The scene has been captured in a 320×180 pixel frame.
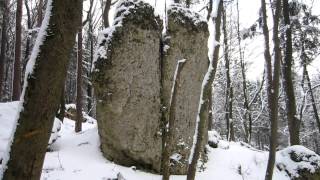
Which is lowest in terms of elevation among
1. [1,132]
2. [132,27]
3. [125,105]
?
[1,132]

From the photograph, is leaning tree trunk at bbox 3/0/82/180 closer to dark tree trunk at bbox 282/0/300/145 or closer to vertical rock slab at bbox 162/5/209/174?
vertical rock slab at bbox 162/5/209/174

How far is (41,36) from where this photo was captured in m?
2.60

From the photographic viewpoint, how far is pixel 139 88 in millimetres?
9977

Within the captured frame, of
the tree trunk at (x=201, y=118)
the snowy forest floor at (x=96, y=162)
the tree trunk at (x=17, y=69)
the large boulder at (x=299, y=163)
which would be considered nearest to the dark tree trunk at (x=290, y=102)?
the large boulder at (x=299, y=163)

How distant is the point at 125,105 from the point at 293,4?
9560 millimetres

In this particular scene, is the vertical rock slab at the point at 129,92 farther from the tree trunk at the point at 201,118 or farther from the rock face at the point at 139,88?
the tree trunk at the point at 201,118

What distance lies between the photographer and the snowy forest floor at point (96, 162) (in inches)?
319

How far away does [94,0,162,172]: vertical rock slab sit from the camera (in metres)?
9.65

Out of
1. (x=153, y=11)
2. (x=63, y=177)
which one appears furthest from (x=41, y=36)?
(x=153, y=11)

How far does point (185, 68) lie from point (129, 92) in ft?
6.54

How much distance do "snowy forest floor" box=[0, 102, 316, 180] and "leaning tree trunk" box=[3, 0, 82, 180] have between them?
5.23 metres

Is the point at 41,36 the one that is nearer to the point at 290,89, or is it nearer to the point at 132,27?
the point at 132,27

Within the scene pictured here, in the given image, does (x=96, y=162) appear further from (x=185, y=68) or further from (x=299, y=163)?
(x=299, y=163)

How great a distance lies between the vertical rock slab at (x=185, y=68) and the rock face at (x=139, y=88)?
0.07 ft
